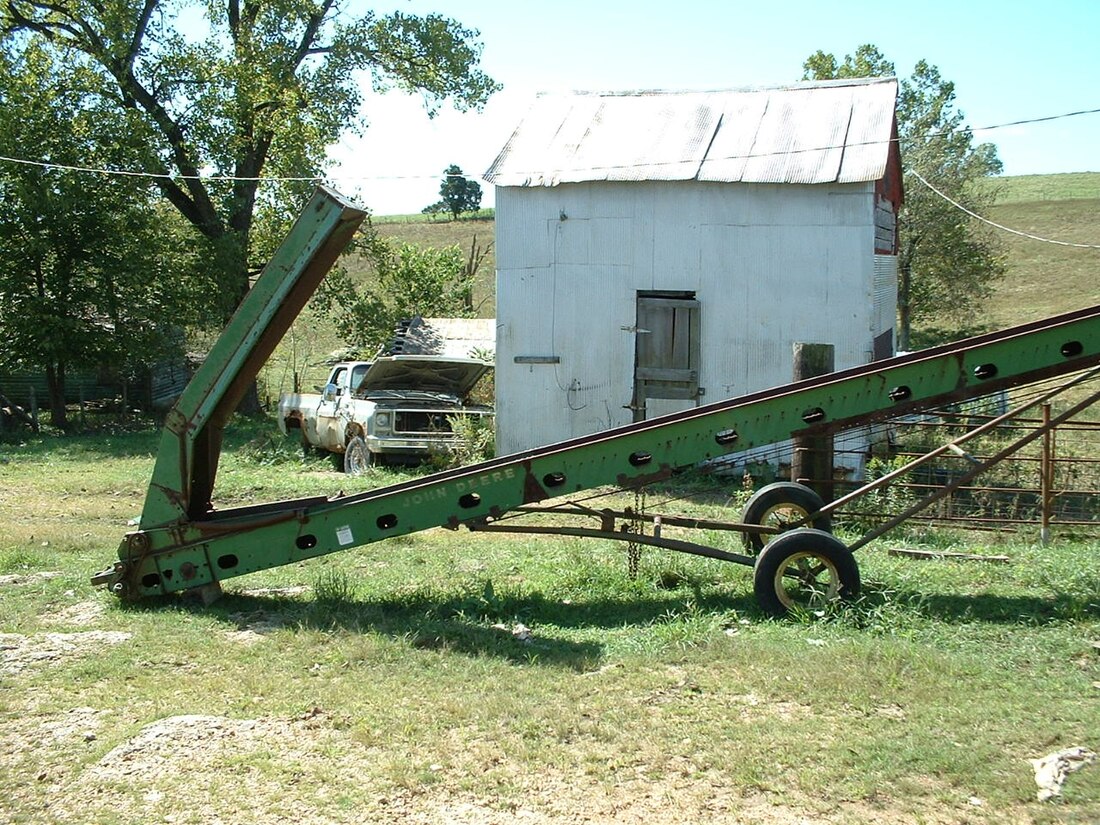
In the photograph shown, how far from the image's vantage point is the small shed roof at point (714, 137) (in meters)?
15.5

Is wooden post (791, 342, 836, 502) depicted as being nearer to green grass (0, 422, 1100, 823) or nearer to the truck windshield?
green grass (0, 422, 1100, 823)

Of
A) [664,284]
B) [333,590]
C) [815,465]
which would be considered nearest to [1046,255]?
[664,284]

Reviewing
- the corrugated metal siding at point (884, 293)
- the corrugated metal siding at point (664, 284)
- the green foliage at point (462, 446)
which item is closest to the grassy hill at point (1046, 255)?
the corrugated metal siding at point (884, 293)

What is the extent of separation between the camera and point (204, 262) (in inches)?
960

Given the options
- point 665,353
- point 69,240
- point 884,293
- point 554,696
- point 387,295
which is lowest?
point 554,696

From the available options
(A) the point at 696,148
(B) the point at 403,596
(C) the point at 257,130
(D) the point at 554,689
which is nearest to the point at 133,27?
(C) the point at 257,130

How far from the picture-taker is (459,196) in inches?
2953

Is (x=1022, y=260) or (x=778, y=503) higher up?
(x=1022, y=260)

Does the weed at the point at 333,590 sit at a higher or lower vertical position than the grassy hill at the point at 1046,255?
lower

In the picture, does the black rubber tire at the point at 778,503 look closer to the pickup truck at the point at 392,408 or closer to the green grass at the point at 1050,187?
the pickup truck at the point at 392,408

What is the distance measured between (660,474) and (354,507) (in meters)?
2.10

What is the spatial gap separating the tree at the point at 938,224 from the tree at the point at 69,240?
20797mm

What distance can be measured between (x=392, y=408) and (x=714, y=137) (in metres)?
6.52

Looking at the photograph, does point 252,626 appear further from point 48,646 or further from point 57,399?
point 57,399
